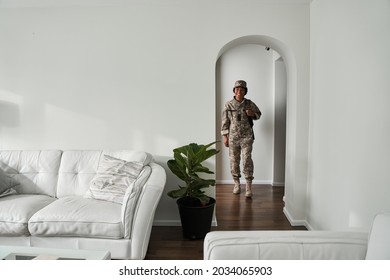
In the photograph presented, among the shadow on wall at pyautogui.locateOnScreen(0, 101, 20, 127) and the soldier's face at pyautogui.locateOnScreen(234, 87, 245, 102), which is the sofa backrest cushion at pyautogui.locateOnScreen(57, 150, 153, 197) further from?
the soldier's face at pyautogui.locateOnScreen(234, 87, 245, 102)

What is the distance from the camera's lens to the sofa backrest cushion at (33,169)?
263 cm

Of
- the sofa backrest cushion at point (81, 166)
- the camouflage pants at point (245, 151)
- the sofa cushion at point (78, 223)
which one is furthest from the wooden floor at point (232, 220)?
the sofa backrest cushion at point (81, 166)

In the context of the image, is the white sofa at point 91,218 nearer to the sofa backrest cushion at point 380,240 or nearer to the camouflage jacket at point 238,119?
the sofa backrest cushion at point 380,240

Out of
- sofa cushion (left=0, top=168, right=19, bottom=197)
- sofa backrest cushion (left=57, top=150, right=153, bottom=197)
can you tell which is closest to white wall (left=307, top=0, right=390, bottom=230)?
sofa backrest cushion (left=57, top=150, right=153, bottom=197)

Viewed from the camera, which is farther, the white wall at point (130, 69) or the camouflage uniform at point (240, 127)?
the camouflage uniform at point (240, 127)

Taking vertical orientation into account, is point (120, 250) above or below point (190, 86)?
below

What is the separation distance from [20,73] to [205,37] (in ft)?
6.37

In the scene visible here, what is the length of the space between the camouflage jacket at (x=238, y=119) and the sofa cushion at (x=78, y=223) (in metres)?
2.15

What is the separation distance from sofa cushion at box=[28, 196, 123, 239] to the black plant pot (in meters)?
0.69

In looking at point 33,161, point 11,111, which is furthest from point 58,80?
point 33,161

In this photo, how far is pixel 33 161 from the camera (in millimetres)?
2691

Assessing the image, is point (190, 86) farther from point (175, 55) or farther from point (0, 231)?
point (0, 231)

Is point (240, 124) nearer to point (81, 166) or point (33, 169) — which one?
point (81, 166)

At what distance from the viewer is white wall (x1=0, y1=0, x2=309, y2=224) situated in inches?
111
